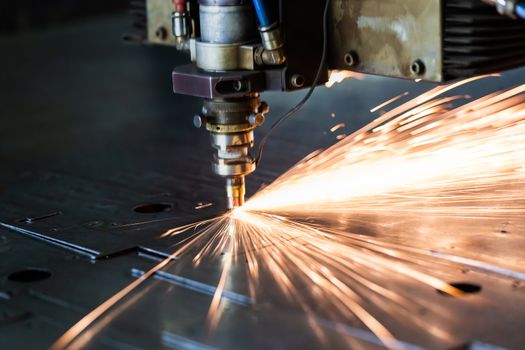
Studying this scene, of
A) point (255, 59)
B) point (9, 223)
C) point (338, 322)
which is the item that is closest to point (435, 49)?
point (255, 59)

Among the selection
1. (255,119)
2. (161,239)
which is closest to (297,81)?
(255,119)

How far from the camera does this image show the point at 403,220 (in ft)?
6.10

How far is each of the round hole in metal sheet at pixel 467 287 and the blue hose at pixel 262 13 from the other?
0.57 metres

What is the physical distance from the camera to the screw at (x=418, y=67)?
161cm

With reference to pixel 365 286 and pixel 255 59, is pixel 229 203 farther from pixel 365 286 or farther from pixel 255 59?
pixel 365 286

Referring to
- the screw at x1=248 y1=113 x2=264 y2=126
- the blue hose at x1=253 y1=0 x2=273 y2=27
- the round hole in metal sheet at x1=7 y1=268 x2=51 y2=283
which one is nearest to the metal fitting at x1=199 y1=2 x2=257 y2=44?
the blue hose at x1=253 y1=0 x2=273 y2=27

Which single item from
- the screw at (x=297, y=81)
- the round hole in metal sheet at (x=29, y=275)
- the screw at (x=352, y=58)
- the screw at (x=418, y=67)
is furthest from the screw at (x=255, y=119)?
the round hole in metal sheet at (x=29, y=275)

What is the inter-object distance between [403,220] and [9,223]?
0.85 m

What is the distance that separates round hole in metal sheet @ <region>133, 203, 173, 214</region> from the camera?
6.71 feet

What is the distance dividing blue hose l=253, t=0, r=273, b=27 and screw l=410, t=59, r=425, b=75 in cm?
27

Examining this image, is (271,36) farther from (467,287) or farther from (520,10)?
(467,287)

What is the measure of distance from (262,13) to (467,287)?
1.98ft

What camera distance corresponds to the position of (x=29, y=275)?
5.59 ft

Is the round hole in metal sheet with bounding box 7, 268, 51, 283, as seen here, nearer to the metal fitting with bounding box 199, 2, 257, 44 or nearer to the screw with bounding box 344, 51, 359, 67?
the metal fitting with bounding box 199, 2, 257, 44
